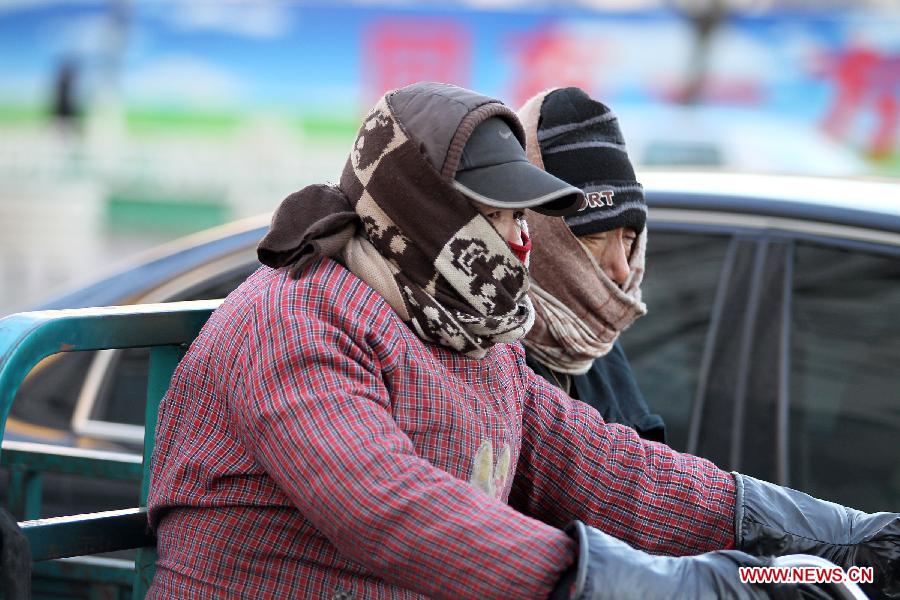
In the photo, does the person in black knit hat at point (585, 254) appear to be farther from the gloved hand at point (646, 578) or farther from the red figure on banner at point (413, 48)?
the red figure on banner at point (413, 48)

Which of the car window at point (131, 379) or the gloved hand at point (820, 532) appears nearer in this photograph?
the gloved hand at point (820, 532)

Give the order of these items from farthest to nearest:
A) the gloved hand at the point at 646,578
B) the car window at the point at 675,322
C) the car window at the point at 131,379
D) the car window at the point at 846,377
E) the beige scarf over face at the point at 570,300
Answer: the car window at the point at 131,379, the car window at the point at 675,322, the car window at the point at 846,377, the beige scarf over face at the point at 570,300, the gloved hand at the point at 646,578

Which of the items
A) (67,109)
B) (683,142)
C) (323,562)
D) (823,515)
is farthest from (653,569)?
(67,109)

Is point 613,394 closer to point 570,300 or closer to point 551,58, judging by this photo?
point 570,300

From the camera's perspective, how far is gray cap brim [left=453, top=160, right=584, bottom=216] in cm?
189

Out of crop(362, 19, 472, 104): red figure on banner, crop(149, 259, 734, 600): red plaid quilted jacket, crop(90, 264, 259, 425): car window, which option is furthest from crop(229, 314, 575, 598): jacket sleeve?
crop(362, 19, 472, 104): red figure on banner

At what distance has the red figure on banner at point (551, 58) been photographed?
11.8 m

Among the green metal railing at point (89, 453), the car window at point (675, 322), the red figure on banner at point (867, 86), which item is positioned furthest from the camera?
the red figure on banner at point (867, 86)

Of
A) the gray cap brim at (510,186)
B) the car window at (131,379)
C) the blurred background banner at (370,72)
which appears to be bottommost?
the blurred background banner at (370,72)

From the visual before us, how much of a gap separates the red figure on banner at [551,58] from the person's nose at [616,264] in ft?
30.6

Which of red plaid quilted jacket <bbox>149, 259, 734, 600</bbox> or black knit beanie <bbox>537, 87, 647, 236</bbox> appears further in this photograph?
black knit beanie <bbox>537, 87, 647, 236</bbox>

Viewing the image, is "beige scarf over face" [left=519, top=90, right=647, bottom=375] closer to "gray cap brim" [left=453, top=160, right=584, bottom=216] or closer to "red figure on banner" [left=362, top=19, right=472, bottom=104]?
"gray cap brim" [left=453, top=160, right=584, bottom=216]

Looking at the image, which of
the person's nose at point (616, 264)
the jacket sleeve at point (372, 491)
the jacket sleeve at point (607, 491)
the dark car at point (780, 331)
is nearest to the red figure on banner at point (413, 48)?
the dark car at point (780, 331)

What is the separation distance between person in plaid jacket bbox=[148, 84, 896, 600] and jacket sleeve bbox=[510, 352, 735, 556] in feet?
0.52
